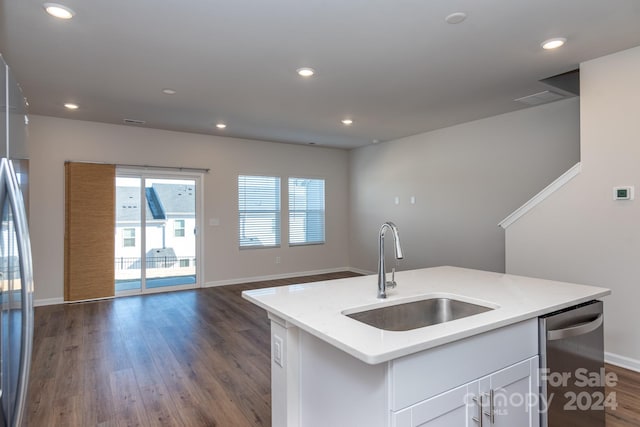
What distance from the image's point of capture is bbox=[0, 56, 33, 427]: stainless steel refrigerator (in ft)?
3.54

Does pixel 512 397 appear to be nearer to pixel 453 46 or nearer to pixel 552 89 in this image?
pixel 453 46

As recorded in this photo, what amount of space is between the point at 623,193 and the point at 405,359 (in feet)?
9.41

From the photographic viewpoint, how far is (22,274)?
4.04 feet

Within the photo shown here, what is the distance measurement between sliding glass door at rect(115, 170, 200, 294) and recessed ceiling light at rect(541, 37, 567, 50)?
16.9 feet

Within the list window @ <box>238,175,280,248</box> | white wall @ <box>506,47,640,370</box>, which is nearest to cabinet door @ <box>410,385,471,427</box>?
white wall @ <box>506,47,640,370</box>

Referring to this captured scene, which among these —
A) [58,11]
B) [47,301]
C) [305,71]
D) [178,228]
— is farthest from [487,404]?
[47,301]

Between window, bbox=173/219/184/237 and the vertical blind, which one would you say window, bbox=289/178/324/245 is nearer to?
window, bbox=173/219/184/237

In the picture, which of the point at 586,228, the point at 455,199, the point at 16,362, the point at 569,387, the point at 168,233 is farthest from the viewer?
the point at 168,233

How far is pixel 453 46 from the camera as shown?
2.84 m

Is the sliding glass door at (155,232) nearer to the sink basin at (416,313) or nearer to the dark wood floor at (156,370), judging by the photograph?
the dark wood floor at (156,370)

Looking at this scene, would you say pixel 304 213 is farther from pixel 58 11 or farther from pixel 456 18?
pixel 58 11

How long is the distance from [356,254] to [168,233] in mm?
3678

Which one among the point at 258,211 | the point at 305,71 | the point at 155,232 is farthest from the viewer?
the point at 258,211

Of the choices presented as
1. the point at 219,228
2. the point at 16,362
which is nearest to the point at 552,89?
the point at 16,362
